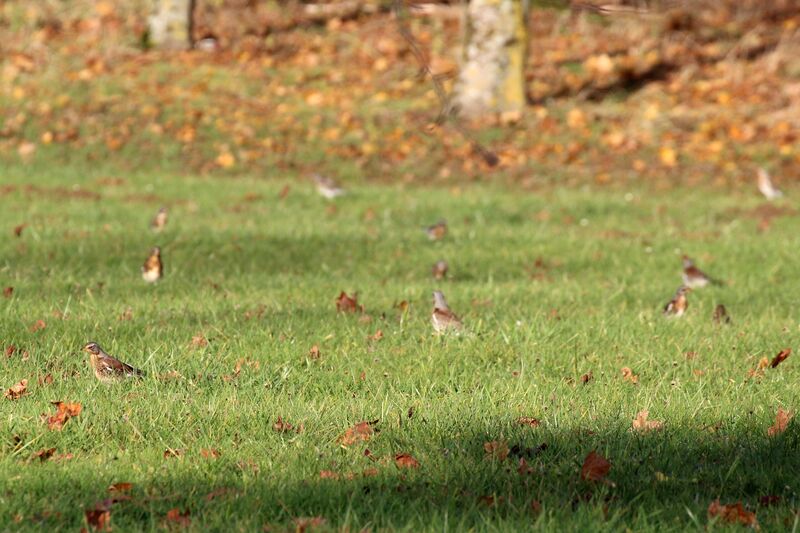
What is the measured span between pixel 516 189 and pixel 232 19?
12.6 metres

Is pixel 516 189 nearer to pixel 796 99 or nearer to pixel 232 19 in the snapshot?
pixel 796 99

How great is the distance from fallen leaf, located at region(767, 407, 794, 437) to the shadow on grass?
Answer: 137 millimetres

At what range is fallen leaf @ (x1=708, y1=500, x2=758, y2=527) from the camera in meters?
4.55

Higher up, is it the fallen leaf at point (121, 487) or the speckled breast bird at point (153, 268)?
the fallen leaf at point (121, 487)

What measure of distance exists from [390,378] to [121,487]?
86.1 inches

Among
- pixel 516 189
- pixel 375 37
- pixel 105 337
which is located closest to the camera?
pixel 105 337

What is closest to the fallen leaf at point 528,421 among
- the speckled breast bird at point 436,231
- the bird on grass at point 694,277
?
the bird on grass at point 694,277

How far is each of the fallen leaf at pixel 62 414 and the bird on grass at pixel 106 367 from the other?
588 mm

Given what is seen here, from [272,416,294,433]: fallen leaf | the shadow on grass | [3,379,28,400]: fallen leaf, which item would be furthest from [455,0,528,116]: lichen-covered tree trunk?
the shadow on grass

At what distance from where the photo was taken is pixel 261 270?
35.9 ft

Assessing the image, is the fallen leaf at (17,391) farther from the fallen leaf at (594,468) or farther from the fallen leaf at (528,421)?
the fallen leaf at (594,468)

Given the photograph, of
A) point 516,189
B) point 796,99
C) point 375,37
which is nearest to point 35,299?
point 516,189

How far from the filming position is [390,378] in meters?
6.71

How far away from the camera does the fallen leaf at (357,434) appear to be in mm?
5449
